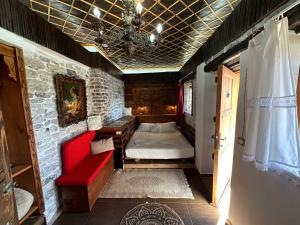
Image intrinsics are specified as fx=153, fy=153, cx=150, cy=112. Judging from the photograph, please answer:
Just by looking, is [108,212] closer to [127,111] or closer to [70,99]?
[70,99]

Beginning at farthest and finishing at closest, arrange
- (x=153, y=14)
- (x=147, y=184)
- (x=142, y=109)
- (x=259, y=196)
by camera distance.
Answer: (x=142, y=109)
(x=147, y=184)
(x=153, y=14)
(x=259, y=196)

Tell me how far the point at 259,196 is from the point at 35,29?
291 centimetres

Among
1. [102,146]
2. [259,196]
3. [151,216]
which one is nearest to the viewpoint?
[259,196]

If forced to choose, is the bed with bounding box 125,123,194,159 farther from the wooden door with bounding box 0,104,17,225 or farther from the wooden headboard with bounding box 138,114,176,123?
the wooden door with bounding box 0,104,17,225

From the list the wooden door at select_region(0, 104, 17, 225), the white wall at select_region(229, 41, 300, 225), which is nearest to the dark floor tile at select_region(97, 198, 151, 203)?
the white wall at select_region(229, 41, 300, 225)

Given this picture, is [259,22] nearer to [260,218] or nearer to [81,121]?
[260,218]

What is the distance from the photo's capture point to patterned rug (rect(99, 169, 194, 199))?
262cm

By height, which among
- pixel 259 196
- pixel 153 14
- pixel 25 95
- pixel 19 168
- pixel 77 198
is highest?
pixel 153 14

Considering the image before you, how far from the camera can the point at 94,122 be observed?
344 cm

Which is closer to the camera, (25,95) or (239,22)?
(25,95)

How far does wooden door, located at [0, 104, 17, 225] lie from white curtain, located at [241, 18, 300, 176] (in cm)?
165

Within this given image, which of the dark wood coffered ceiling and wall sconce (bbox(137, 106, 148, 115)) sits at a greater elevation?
the dark wood coffered ceiling

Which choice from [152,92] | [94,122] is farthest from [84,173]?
[152,92]

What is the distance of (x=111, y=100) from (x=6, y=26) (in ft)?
10.7
